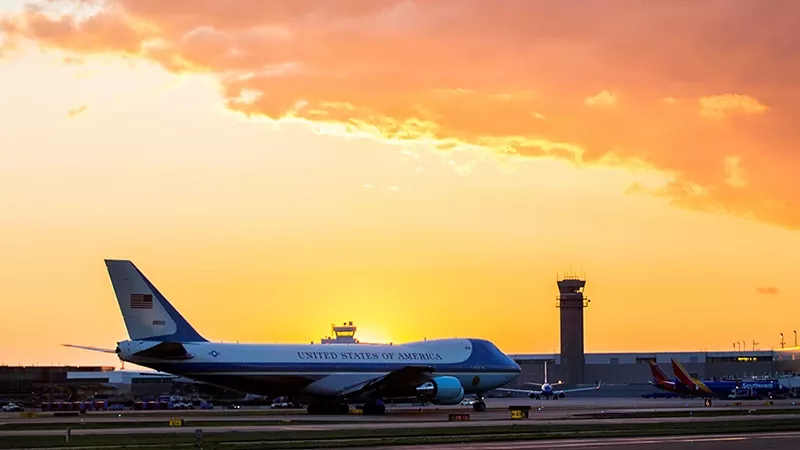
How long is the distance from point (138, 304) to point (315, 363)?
38.8 feet

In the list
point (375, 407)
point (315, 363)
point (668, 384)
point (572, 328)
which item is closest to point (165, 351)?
point (315, 363)

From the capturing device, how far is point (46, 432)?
1973 inches

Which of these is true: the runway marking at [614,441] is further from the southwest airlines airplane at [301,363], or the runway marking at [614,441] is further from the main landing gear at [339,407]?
the main landing gear at [339,407]

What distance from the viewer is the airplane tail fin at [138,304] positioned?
64.9 meters

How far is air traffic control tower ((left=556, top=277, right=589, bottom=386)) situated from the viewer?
550ft

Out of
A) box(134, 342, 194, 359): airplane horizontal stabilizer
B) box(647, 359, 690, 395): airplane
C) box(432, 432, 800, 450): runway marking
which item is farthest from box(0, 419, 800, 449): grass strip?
box(647, 359, 690, 395): airplane

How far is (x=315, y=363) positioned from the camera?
7056cm

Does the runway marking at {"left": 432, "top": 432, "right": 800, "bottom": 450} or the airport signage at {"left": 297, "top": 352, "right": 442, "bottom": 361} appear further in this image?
the airport signage at {"left": 297, "top": 352, "right": 442, "bottom": 361}

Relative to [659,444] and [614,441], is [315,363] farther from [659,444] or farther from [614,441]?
[659,444]

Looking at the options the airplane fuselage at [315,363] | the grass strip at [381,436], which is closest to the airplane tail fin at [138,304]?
the airplane fuselage at [315,363]

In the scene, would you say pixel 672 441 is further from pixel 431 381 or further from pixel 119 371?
pixel 119 371

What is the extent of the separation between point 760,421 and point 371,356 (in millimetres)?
25739

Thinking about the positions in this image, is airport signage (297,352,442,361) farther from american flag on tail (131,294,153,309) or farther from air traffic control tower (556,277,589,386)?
air traffic control tower (556,277,589,386)

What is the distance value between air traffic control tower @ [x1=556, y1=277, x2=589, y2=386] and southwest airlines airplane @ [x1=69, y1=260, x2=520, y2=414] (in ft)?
292
